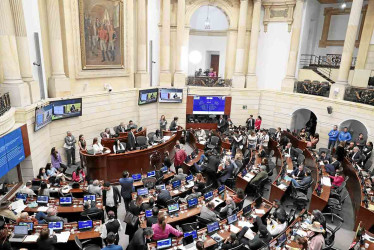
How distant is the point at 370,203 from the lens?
8.52m

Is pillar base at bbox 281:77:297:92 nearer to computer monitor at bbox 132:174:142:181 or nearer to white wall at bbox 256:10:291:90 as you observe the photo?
white wall at bbox 256:10:291:90

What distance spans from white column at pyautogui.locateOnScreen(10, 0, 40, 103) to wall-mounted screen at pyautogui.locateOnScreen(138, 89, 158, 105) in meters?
5.75

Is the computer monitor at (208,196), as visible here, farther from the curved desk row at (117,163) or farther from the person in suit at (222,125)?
the person in suit at (222,125)

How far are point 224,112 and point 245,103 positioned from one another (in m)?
1.43

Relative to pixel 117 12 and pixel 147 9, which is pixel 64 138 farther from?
pixel 147 9

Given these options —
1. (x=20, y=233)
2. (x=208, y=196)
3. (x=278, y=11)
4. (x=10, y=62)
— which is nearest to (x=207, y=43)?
(x=278, y=11)

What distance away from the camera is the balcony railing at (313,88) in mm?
15484

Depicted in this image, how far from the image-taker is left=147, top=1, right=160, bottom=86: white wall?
53.2 feet

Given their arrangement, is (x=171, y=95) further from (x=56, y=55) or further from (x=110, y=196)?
(x=110, y=196)

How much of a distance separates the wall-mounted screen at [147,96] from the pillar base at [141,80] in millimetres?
481

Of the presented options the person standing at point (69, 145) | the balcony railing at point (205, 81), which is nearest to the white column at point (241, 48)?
the balcony railing at point (205, 81)

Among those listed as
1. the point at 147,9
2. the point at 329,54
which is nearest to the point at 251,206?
the point at 147,9

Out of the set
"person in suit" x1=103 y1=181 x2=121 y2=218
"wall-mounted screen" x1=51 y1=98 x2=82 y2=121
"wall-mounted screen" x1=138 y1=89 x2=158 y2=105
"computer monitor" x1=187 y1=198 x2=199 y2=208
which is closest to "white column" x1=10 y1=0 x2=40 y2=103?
"wall-mounted screen" x1=51 y1=98 x2=82 y2=121

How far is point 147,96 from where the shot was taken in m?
16.2
